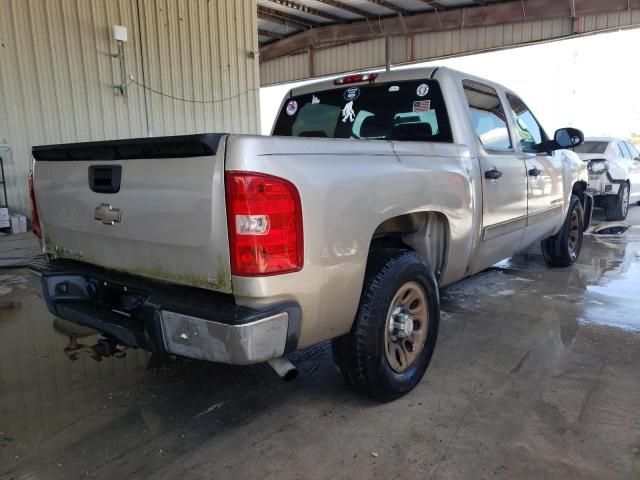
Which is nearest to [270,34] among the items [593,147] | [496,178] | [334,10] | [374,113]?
[334,10]

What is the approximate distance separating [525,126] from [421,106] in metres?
1.66

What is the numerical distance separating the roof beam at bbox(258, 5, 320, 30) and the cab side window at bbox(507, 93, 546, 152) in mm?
10681

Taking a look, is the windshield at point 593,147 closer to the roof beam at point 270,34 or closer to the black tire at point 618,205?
the black tire at point 618,205

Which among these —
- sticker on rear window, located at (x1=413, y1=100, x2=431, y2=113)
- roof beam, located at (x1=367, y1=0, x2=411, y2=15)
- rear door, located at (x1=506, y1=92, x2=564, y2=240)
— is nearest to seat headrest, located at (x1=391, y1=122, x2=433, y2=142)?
sticker on rear window, located at (x1=413, y1=100, x2=431, y2=113)

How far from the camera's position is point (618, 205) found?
1017cm

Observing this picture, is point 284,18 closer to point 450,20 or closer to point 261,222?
point 450,20

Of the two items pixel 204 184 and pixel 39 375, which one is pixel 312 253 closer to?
pixel 204 184

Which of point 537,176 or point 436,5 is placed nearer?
point 537,176

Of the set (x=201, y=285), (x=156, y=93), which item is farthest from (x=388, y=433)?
(x=156, y=93)

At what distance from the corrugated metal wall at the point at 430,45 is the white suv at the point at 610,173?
3.82 meters

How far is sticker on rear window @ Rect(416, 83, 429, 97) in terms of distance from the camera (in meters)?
3.55

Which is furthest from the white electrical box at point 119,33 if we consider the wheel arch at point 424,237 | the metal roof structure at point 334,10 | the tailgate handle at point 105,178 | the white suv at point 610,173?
the white suv at point 610,173

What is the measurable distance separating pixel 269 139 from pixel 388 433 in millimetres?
1581

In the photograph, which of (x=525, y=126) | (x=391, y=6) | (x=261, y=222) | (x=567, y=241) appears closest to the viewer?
(x=261, y=222)
